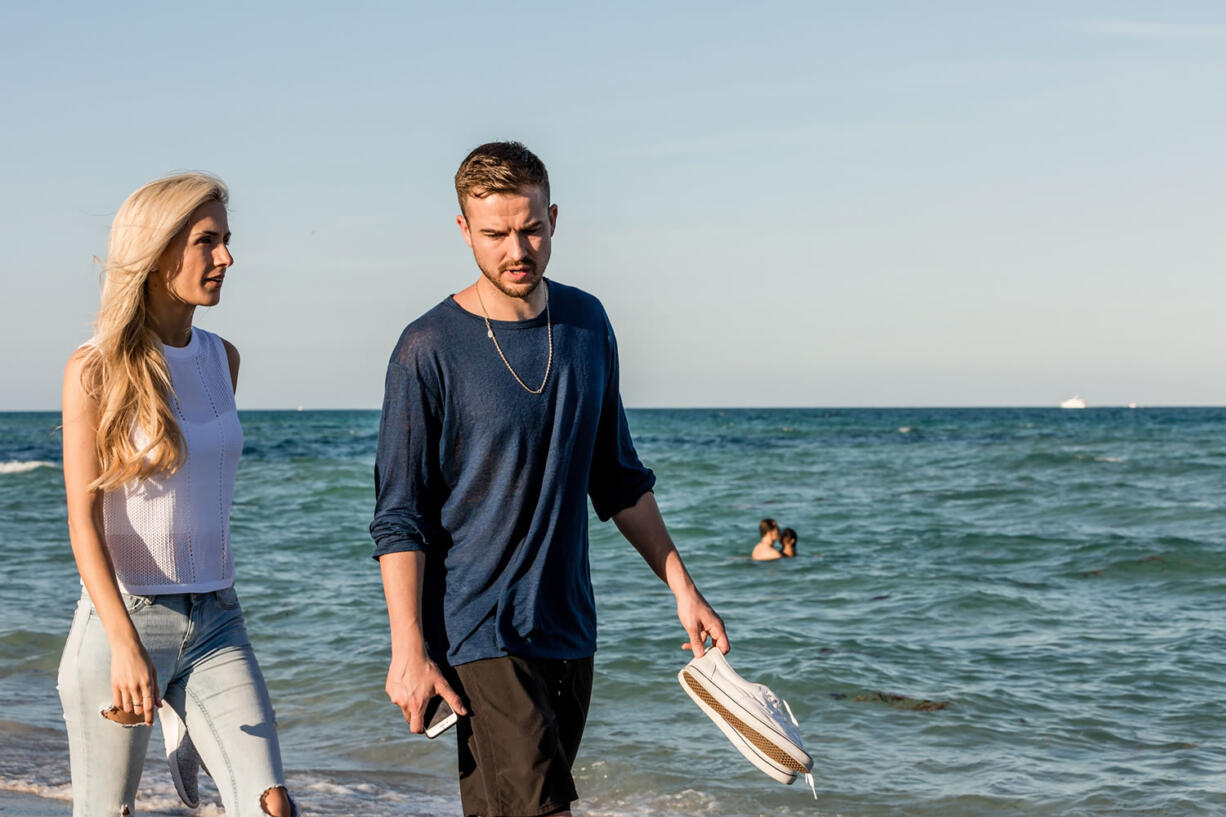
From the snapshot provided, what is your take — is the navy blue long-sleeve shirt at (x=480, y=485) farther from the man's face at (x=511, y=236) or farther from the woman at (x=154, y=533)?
the woman at (x=154, y=533)

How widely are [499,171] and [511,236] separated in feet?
0.44

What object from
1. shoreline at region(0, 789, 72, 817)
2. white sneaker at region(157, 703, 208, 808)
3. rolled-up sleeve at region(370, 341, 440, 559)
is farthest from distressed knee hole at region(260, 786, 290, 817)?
shoreline at region(0, 789, 72, 817)

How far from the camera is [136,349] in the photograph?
2.79 metres

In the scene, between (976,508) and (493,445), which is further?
(976,508)

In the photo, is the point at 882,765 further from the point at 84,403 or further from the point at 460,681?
the point at 84,403

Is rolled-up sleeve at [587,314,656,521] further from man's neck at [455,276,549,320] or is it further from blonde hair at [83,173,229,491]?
blonde hair at [83,173,229,491]

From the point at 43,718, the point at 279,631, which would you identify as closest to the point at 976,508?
the point at 279,631

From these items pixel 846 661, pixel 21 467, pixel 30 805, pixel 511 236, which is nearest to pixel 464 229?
pixel 511 236

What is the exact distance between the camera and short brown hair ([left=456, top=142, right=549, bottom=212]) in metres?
2.63

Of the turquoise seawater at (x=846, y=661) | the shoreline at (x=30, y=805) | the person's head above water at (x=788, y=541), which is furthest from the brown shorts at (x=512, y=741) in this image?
the person's head above water at (x=788, y=541)

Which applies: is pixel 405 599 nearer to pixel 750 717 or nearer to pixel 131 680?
pixel 131 680

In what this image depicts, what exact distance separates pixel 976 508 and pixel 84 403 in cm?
1857

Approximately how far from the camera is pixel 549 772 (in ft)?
8.70

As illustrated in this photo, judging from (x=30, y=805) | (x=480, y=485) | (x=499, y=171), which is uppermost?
(x=499, y=171)
